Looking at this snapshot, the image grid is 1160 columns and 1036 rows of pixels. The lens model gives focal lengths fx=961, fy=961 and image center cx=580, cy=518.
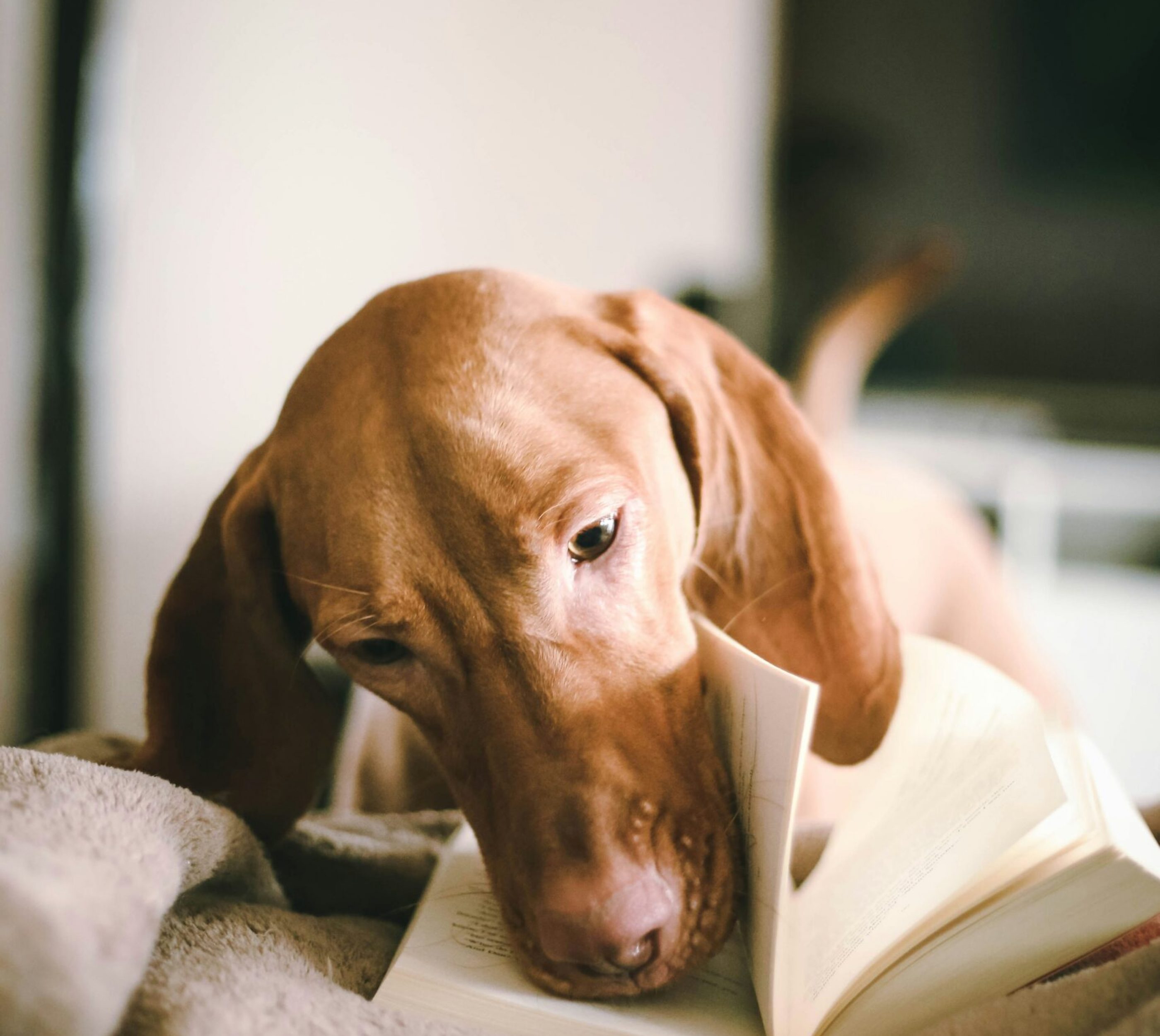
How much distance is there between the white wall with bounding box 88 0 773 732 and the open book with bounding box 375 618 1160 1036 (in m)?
1.07

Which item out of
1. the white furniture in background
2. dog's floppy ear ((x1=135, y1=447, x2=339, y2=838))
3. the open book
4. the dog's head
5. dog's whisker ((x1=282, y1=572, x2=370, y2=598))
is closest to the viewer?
the open book

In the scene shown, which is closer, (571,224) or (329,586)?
(329,586)

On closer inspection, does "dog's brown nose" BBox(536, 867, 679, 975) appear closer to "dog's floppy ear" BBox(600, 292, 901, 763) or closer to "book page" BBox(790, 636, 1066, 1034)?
"book page" BBox(790, 636, 1066, 1034)

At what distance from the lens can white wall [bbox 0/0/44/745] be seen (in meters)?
1.69

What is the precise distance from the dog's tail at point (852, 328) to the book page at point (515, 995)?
166cm

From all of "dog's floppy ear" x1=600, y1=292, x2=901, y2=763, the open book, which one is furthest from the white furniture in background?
the open book

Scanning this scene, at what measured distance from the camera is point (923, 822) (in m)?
0.81

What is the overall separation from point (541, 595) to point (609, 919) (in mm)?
297

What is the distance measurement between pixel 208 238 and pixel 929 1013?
193 cm

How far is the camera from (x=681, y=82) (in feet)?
12.6

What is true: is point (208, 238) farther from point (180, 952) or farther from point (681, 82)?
point (681, 82)

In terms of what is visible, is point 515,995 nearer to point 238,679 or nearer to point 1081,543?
point 238,679

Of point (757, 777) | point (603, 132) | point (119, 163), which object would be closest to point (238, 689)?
point (757, 777)

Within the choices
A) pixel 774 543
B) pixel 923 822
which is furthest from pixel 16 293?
pixel 923 822
